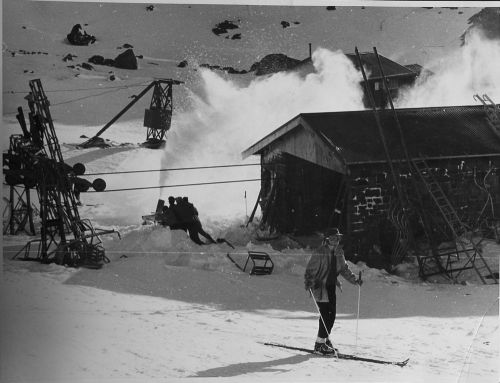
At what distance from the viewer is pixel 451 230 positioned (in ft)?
17.6

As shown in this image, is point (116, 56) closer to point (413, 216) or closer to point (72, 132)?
point (72, 132)

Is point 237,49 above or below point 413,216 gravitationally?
above

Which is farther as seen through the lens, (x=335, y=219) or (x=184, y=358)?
(x=335, y=219)

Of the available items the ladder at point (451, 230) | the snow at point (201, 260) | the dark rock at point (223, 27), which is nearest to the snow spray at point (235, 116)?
the snow at point (201, 260)

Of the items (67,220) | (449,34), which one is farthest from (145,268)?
(449,34)

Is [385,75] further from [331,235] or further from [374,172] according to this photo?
[331,235]

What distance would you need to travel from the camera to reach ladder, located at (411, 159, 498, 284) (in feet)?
17.6

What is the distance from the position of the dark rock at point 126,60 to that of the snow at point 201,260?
0.16ft

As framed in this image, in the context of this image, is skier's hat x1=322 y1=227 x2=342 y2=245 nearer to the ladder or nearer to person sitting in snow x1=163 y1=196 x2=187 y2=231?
the ladder

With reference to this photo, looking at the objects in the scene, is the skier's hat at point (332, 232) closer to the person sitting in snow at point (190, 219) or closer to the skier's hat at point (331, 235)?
the skier's hat at point (331, 235)

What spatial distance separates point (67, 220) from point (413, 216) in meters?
2.32

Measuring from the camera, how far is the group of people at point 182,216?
5160mm

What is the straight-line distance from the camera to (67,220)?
5.03 meters

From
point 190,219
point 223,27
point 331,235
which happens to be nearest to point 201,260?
point 190,219
